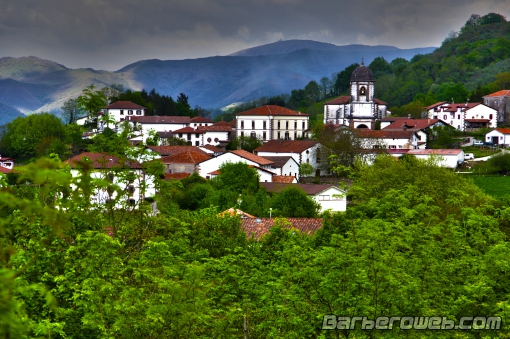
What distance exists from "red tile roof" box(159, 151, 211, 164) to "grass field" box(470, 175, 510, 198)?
18899mm

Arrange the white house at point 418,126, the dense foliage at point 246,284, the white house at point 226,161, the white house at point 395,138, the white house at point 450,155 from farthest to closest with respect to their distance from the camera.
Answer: the white house at point 418,126 → the white house at point 395,138 → the white house at point 450,155 → the white house at point 226,161 → the dense foliage at point 246,284

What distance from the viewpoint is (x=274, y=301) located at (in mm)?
9156

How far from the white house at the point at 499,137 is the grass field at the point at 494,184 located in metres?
14.7

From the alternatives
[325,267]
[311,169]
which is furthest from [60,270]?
[311,169]

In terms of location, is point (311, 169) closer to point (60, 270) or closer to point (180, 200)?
point (180, 200)

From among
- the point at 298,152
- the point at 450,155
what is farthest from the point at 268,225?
the point at 450,155

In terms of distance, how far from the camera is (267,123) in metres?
67.3

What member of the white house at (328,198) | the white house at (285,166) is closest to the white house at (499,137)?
the white house at (285,166)

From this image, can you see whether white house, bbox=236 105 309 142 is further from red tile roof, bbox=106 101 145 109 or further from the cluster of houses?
red tile roof, bbox=106 101 145 109

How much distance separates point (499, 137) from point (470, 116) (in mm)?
10116

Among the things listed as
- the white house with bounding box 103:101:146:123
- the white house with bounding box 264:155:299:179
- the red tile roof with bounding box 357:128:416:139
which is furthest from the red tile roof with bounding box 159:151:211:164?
the white house with bounding box 103:101:146:123

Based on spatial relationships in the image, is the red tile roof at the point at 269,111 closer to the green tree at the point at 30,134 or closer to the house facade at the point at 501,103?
the green tree at the point at 30,134

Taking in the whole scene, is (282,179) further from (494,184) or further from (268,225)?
(268,225)

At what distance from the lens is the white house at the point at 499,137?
2469 inches
